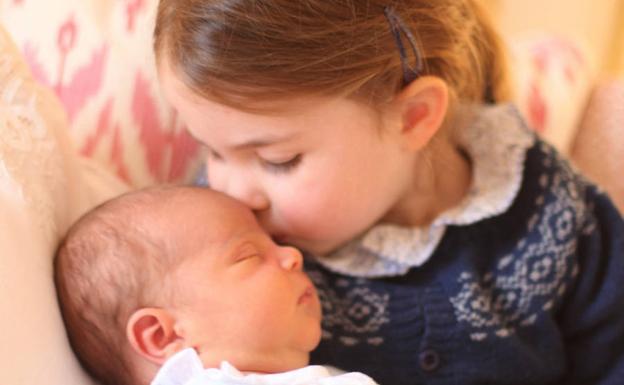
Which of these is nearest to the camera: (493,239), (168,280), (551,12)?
(168,280)

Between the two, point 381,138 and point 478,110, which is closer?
point 381,138

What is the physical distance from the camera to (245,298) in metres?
0.80

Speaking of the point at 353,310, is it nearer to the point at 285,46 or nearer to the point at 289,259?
the point at 289,259

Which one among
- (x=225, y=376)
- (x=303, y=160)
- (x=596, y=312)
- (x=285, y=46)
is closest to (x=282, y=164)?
(x=303, y=160)

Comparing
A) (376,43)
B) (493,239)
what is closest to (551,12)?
(493,239)

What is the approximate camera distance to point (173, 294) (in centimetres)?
80

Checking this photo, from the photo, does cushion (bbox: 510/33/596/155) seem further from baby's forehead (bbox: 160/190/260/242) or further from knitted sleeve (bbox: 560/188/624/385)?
baby's forehead (bbox: 160/190/260/242)

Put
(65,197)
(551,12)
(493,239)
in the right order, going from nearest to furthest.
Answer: (65,197) < (493,239) < (551,12)

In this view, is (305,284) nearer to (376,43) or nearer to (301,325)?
(301,325)

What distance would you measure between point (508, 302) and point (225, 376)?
1.37ft

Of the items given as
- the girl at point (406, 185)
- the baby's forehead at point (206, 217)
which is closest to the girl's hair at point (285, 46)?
the girl at point (406, 185)

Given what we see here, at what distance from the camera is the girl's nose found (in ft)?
2.79

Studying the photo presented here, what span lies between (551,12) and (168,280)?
1.29 meters

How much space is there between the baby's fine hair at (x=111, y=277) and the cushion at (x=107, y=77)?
23 centimetres
